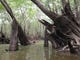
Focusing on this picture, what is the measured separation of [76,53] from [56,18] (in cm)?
242

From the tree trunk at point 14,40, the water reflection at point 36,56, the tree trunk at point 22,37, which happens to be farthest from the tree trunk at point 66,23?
the tree trunk at point 22,37

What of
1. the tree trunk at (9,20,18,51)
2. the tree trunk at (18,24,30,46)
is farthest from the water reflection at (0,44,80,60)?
the tree trunk at (18,24,30,46)

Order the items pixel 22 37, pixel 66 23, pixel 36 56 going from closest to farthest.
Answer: pixel 36 56 → pixel 66 23 → pixel 22 37

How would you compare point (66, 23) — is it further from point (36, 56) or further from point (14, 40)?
point (14, 40)

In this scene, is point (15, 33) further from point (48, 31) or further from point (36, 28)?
point (36, 28)

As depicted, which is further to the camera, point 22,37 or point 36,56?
point 22,37

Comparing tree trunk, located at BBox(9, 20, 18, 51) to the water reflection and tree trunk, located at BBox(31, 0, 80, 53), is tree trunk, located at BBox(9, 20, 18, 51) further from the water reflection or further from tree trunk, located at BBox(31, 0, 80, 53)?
tree trunk, located at BBox(31, 0, 80, 53)

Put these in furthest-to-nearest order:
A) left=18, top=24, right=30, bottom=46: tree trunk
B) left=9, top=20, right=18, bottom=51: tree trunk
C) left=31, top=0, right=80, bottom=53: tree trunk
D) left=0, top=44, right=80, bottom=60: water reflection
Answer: left=18, top=24, right=30, bottom=46: tree trunk
left=9, top=20, right=18, bottom=51: tree trunk
left=31, top=0, right=80, bottom=53: tree trunk
left=0, top=44, right=80, bottom=60: water reflection

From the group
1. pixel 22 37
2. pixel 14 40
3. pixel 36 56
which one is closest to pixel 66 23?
pixel 36 56

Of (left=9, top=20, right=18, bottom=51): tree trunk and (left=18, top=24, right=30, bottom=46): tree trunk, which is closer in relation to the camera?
(left=9, top=20, right=18, bottom=51): tree trunk

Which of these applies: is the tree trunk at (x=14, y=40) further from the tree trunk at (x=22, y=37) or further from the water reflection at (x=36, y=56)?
the tree trunk at (x=22, y=37)

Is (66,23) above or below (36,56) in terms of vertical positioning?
above

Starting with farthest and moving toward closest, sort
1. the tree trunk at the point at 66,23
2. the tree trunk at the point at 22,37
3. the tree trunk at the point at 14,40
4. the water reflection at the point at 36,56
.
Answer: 1. the tree trunk at the point at 22,37
2. the tree trunk at the point at 14,40
3. the tree trunk at the point at 66,23
4. the water reflection at the point at 36,56

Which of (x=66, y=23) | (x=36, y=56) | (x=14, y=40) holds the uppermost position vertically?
(x=66, y=23)
